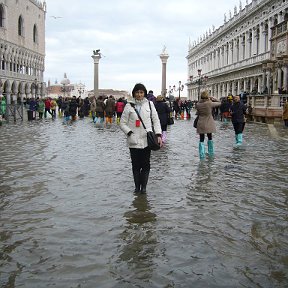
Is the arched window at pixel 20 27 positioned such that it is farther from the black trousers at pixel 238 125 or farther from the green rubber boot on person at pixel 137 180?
the green rubber boot on person at pixel 137 180

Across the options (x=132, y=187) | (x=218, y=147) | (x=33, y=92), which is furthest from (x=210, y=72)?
(x=132, y=187)

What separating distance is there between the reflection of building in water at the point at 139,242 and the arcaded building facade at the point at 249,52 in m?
22.6

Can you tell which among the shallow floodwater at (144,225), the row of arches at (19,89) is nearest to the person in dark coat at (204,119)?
the shallow floodwater at (144,225)

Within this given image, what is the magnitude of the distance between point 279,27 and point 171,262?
2705cm

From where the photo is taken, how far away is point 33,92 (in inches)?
2869

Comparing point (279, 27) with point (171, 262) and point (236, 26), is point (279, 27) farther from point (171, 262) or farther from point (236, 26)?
point (236, 26)

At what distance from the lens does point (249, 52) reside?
56.8 meters

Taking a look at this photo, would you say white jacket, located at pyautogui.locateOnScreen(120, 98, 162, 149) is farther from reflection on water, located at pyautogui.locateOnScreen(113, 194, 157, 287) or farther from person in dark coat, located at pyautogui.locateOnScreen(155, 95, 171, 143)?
person in dark coat, located at pyautogui.locateOnScreen(155, 95, 171, 143)

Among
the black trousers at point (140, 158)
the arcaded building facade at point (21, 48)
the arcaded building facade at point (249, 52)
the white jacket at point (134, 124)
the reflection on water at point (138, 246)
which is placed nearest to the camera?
the reflection on water at point (138, 246)

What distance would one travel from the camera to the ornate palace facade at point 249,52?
28941 millimetres

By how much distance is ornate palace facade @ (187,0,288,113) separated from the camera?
94.9 ft

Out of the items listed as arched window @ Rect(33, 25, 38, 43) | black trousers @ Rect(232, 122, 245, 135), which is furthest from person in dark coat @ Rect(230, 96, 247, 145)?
arched window @ Rect(33, 25, 38, 43)

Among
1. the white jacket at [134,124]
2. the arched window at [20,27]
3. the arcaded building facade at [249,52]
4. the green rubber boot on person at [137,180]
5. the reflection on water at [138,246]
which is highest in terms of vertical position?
the arched window at [20,27]

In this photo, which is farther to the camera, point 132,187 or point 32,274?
point 132,187
